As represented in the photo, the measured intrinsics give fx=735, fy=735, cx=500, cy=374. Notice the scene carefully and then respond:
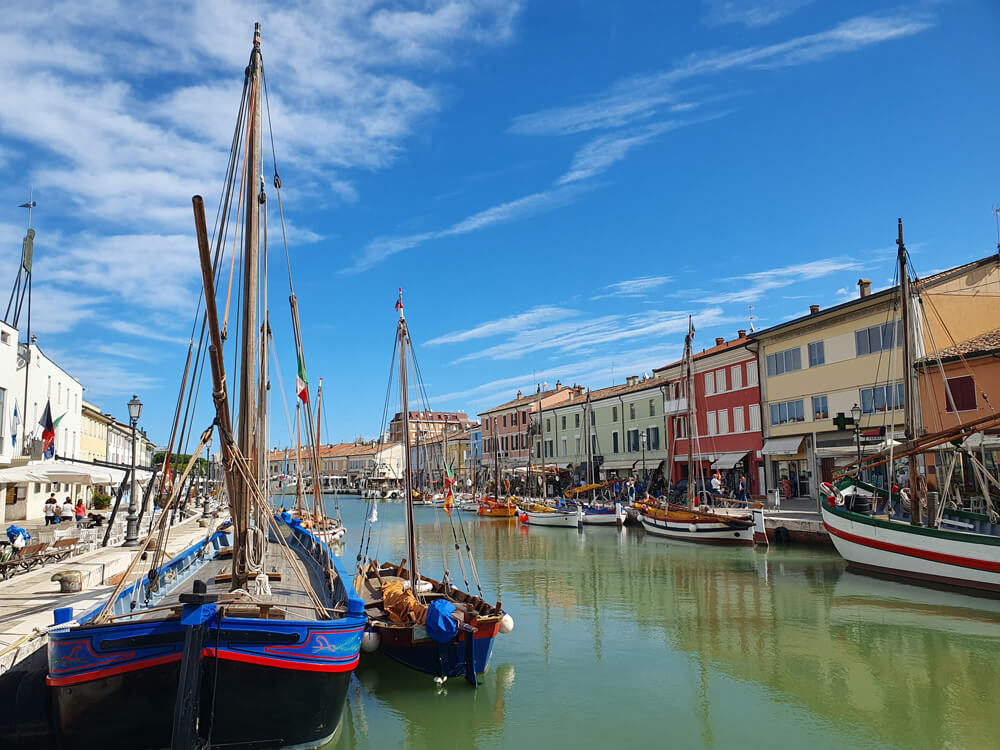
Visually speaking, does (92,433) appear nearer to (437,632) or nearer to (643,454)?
(643,454)

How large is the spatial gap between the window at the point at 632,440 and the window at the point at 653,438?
168 centimetres

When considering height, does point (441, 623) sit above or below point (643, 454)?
below

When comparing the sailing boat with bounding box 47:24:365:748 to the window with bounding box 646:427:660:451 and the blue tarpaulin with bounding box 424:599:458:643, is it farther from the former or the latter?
the window with bounding box 646:427:660:451

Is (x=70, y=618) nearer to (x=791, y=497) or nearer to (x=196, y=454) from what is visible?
(x=196, y=454)

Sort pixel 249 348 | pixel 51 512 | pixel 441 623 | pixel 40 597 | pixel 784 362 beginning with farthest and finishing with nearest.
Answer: pixel 784 362 < pixel 51 512 < pixel 40 597 < pixel 441 623 < pixel 249 348

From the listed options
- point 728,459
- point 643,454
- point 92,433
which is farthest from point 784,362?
point 92,433

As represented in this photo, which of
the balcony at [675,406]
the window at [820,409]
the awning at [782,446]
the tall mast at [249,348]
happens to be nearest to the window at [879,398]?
the window at [820,409]

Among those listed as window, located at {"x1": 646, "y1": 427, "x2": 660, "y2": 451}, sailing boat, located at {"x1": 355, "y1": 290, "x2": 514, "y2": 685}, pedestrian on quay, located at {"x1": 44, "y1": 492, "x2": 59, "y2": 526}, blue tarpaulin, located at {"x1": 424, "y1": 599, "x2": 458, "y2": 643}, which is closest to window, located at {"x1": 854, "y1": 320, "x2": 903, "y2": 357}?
window, located at {"x1": 646, "y1": 427, "x2": 660, "y2": 451}

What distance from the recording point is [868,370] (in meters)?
35.3

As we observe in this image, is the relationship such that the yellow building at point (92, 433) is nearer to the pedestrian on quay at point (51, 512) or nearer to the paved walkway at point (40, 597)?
the pedestrian on quay at point (51, 512)

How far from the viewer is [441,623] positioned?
1220 centimetres

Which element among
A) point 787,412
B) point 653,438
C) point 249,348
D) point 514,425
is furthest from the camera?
point 514,425

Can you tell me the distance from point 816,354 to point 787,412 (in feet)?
12.8

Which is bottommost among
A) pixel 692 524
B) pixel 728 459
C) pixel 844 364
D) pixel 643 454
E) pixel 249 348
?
pixel 692 524
